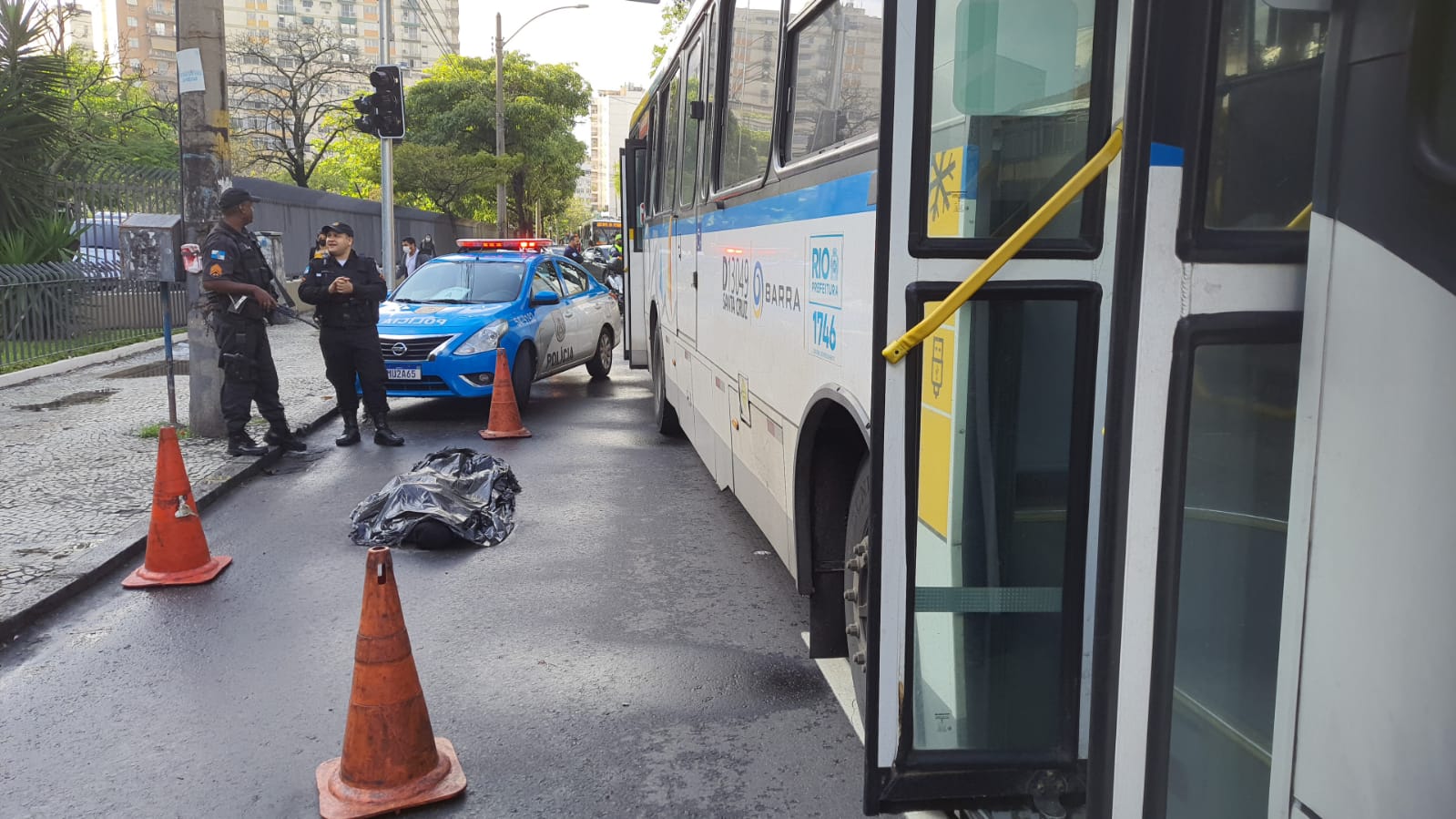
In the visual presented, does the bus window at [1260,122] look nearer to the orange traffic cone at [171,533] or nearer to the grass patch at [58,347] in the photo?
the orange traffic cone at [171,533]

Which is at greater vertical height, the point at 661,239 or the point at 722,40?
the point at 722,40

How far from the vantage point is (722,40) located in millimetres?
5871

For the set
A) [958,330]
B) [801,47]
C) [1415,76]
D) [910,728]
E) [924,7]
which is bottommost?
[910,728]

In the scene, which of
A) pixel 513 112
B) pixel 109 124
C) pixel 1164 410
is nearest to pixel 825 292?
pixel 1164 410

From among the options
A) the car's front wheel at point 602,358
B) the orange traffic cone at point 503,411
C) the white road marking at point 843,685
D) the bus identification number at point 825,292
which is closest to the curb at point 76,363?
the orange traffic cone at point 503,411

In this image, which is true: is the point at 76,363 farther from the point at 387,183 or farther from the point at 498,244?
the point at 387,183

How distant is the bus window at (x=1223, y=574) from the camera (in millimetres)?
2102

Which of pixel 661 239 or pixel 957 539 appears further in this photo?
pixel 661 239

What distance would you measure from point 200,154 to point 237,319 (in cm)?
159

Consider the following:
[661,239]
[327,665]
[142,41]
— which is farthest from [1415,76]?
[142,41]

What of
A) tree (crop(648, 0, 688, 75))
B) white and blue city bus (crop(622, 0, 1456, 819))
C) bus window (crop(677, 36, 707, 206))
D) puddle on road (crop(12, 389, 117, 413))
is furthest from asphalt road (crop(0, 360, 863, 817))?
tree (crop(648, 0, 688, 75))

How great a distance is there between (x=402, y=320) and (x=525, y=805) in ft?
26.6

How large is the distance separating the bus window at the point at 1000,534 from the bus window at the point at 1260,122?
1.32ft

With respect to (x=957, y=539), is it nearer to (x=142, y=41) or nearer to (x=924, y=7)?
(x=924, y=7)
